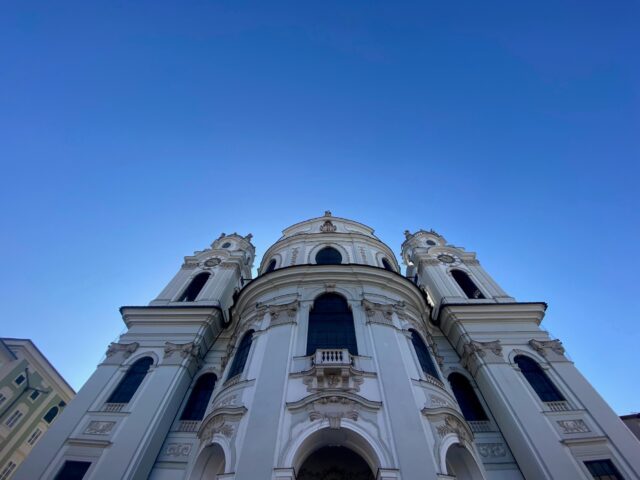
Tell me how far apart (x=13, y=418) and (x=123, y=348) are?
18879 mm

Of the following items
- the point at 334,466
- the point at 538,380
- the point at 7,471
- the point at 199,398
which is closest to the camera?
the point at 334,466

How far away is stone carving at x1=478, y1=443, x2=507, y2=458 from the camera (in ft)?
48.9

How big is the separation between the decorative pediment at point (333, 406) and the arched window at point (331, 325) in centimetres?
265

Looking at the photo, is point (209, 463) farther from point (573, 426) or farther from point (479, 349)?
point (573, 426)

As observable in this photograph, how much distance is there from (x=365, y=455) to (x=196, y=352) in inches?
455

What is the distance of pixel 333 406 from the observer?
12086 mm

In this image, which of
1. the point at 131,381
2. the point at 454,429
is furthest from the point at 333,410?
the point at 131,381

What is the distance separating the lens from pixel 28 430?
29.4m

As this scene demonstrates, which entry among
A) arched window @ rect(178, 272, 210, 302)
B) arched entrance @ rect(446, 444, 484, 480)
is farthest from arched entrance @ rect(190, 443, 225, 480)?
arched window @ rect(178, 272, 210, 302)

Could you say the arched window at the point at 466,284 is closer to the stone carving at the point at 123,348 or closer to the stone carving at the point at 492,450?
the stone carving at the point at 492,450

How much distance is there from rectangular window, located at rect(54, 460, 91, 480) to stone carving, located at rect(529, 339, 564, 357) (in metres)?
22.0

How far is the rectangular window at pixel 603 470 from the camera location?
1323 centimetres

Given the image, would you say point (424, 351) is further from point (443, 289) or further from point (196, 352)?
point (196, 352)

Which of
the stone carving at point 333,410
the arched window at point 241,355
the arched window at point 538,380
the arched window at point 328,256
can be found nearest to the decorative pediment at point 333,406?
the stone carving at point 333,410
